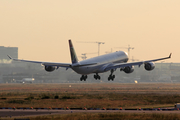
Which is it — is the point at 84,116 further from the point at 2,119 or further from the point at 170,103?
the point at 170,103

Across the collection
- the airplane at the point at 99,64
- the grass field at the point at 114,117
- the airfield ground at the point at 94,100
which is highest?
the airplane at the point at 99,64

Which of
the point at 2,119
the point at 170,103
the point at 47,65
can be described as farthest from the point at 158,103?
the point at 2,119

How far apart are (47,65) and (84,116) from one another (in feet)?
108

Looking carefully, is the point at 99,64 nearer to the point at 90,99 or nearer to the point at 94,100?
the point at 90,99

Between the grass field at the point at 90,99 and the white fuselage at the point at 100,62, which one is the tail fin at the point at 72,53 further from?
the grass field at the point at 90,99

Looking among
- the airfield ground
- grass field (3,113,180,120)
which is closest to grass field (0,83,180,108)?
the airfield ground

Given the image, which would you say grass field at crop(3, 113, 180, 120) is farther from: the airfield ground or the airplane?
the airplane

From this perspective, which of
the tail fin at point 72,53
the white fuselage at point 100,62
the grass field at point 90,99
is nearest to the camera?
the grass field at point 90,99

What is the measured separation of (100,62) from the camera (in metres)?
85.3

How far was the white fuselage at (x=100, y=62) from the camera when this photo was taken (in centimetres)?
7910

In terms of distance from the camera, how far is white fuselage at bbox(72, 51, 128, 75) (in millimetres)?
79100

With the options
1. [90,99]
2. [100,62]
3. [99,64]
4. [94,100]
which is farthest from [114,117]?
[100,62]

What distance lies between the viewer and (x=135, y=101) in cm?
7538

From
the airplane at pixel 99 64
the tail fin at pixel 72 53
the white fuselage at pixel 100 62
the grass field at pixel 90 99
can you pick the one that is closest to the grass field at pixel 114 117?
the grass field at pixel 90 99
